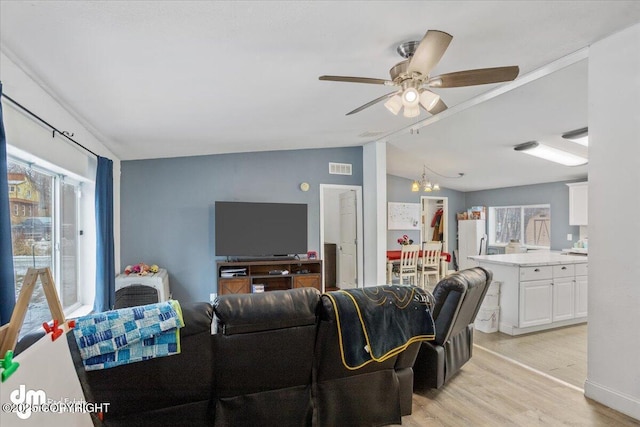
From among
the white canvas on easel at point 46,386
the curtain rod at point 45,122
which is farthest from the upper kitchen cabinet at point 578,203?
the curtain rod at point 45,122

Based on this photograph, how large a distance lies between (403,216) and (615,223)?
5.87 m

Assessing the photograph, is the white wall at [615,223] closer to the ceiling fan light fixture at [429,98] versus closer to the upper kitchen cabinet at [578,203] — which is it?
the ceiling fan light fixture at [429,98]

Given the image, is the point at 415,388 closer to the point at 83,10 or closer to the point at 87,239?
the point at 83,10

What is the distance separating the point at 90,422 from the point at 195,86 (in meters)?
2.27

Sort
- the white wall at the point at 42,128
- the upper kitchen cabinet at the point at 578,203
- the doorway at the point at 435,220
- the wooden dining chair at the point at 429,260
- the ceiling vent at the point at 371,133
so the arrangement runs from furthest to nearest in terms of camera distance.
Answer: the doorway at the point at 435,220, the wooden dining chair at the point at 429,260, the upper kitchen cabinet at the point at 578,203, the ceiling vent at the point at 371,133, the white wall at the point at 42,128

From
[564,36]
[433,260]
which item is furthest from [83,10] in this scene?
[433,260]

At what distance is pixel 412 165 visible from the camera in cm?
732

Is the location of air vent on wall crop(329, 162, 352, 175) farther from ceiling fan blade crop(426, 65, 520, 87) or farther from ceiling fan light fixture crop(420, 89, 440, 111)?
ceiling fan blade crop(426, 65, 520, 87)

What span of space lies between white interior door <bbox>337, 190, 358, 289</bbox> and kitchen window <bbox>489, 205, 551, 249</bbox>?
3.95 m

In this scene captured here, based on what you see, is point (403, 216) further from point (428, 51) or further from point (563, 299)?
point (428, 51)

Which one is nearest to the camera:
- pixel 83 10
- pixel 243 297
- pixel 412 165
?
pixel 83 10

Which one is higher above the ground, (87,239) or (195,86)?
(195,86)

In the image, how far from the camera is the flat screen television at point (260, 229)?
17.3ft

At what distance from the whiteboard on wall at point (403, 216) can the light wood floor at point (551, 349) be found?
415cm
